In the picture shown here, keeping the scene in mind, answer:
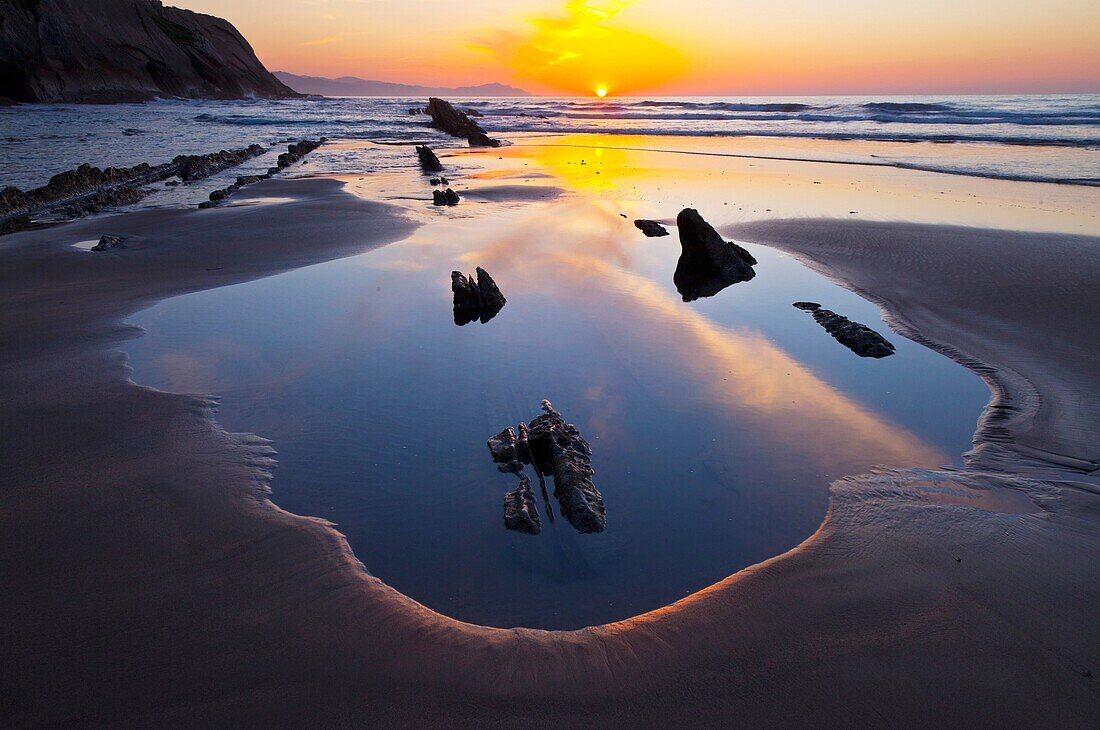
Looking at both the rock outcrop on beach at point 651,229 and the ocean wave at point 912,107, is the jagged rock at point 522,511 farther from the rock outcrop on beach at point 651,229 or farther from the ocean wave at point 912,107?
the ocean wave at point 912,107

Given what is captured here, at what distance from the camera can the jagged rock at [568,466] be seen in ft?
11.3

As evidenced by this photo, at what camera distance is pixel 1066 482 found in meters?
3.94

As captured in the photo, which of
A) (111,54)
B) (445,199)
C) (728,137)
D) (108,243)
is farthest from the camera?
(111,54)

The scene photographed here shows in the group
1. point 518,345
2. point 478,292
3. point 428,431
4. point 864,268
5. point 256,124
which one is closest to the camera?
point 428,431

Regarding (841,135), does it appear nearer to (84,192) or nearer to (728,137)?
(728,137)

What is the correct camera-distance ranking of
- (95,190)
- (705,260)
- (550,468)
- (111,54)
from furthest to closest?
(111,54), (95,190), (705,260), (550,468)

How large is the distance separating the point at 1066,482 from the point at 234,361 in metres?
6.77

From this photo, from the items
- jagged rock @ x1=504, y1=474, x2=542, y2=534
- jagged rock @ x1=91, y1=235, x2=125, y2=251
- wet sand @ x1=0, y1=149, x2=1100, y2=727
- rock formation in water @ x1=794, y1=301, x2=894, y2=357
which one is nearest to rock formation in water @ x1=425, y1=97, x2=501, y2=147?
jagged rock @ x1=91, y1=235, x2=125, y2=251

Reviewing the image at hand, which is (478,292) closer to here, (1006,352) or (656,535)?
(656,535)

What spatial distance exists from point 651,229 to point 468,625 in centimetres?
969

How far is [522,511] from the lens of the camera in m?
3.46

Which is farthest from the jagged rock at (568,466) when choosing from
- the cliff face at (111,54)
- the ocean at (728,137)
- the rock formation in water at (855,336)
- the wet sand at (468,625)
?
the cliff face at (111,54)

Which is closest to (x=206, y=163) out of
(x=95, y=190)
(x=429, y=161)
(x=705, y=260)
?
(x=95, y=190)

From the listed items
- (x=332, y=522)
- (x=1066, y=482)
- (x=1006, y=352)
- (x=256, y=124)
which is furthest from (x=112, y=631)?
(x=256, y=124)
